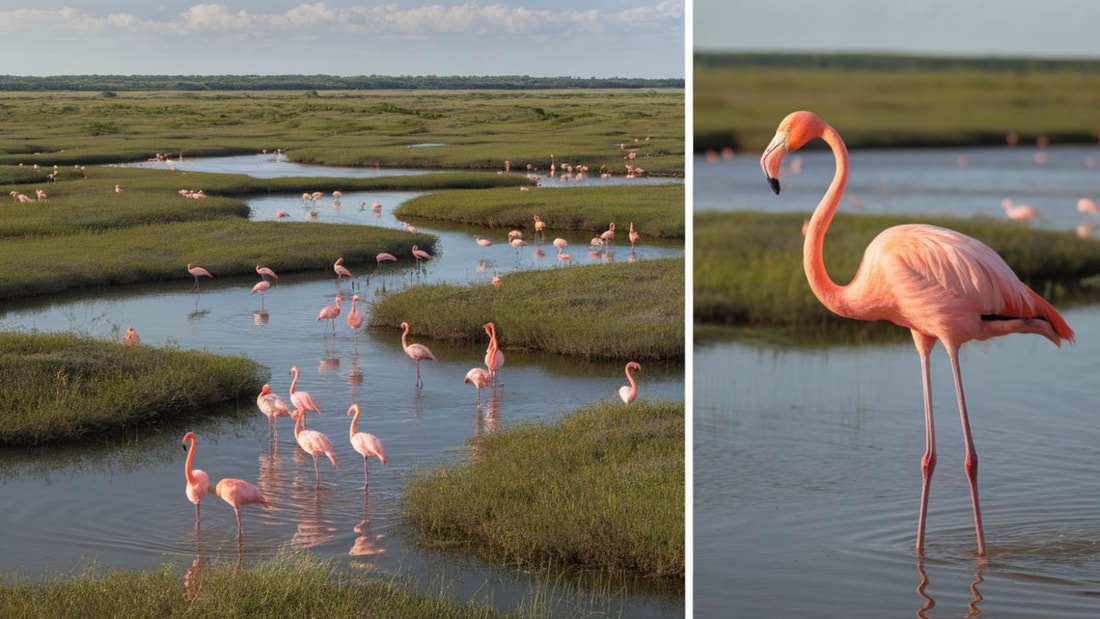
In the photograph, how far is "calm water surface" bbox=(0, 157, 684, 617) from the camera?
12.8ft

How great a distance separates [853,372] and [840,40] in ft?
4.27

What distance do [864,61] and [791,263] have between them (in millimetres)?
1829

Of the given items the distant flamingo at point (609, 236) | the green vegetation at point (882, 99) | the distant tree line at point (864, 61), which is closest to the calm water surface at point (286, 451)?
the green vegetation at point (882, 99)

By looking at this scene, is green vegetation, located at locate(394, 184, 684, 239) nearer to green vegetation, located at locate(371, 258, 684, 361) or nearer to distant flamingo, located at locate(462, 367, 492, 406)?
green vegetation, located at locate(371, 258, 684, 361)

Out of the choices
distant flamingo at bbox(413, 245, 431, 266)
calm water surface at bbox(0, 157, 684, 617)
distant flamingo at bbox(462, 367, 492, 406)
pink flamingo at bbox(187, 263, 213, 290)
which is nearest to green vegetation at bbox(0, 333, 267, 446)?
calm water surface at bbox(0, 157, 684, 617)

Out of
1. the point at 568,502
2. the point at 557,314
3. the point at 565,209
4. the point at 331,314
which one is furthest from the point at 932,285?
the point at 565,209

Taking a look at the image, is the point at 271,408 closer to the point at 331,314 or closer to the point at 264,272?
the point at 331,314

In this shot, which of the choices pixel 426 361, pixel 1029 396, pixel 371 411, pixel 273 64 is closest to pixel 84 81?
pixel 273 64

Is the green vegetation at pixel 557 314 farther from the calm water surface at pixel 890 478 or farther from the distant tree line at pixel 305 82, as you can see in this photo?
the distant tree line at pixel 305 82

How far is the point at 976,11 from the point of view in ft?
12.8

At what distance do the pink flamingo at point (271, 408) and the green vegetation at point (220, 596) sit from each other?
1.00 m

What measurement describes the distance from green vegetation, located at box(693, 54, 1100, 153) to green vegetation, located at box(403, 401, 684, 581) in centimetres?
133

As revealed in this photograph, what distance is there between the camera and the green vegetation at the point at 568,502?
157 inches

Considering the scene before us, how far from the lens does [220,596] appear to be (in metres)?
3.42
